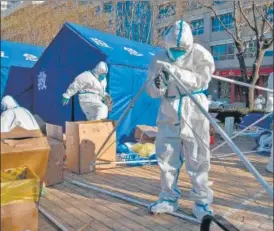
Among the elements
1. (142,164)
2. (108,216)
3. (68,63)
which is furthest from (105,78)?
(108,216)

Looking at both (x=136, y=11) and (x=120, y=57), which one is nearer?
(x=120, y=57)

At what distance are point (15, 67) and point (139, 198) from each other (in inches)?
256

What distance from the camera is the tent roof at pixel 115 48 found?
6.17 metres

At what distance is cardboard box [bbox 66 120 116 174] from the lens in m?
4.38

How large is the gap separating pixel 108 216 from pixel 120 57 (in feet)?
12.6

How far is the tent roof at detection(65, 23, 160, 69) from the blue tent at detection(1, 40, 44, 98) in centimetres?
239

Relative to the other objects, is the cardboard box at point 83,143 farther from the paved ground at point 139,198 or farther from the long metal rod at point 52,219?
the long metal rod at point 52,219

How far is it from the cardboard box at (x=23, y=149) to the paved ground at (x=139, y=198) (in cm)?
72

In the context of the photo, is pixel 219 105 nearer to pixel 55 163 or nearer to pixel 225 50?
pixel 225 50

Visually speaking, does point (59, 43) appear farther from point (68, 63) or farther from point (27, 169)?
point (27, 169)

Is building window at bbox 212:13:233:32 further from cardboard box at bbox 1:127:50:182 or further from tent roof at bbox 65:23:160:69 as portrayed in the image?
cardboard box at bbox 1:127:50:182

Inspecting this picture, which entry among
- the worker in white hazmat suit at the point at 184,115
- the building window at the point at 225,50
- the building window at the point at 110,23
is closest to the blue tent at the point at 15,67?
the building window at the point at 110,23

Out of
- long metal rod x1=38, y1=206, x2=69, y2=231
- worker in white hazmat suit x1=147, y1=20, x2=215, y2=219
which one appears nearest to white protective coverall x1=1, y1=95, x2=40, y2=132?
long metal rod x1=38, y1=206, x2=69, y2=231

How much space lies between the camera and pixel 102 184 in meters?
3.97
